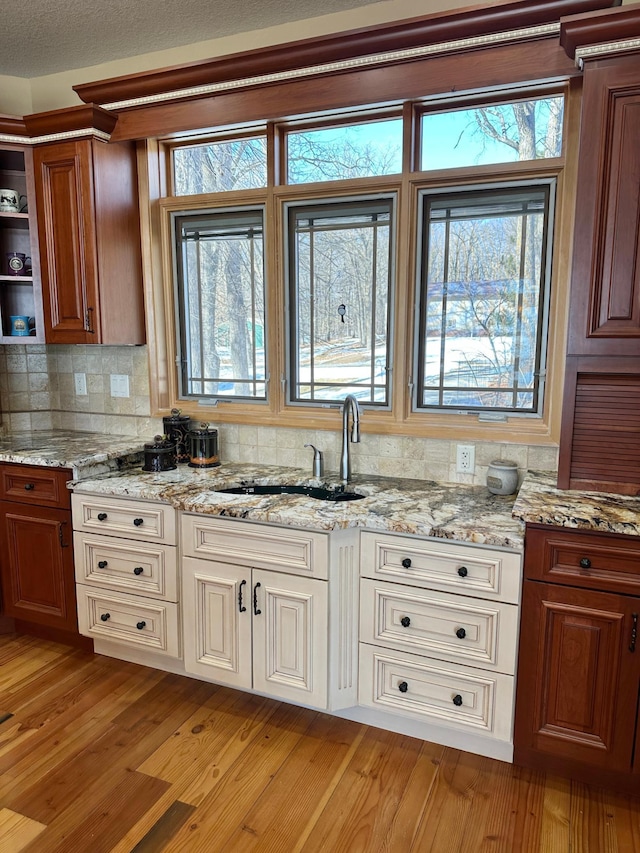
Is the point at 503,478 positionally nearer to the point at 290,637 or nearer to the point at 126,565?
the point at 290,637

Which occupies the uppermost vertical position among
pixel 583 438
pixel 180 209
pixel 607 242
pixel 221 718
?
pixel 180 209

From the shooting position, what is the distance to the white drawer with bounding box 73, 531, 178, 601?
7.61ft

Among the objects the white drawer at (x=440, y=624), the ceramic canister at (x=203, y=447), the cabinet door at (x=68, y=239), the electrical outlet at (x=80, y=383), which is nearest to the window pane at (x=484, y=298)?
the white drawer at (x=440, y=624)

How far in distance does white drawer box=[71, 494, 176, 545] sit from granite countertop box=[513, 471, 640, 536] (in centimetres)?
137

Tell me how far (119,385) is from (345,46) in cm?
198

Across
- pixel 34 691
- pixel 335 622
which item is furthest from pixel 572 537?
pixel 34 691

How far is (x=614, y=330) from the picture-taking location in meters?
1.89

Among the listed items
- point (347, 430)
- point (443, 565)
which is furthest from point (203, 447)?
point (443, 565)

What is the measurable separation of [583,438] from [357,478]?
0.96m

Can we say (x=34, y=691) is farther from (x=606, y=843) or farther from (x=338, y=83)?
(x=338, y=83)

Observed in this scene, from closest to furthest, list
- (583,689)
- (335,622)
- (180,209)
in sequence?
(583,689) < (335,622) < (180,209)

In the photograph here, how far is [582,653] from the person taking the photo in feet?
5.82

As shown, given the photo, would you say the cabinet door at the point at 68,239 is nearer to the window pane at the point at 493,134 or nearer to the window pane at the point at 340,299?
the window pane at the point at 340,299

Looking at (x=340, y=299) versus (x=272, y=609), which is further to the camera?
(x=340, y=299)
